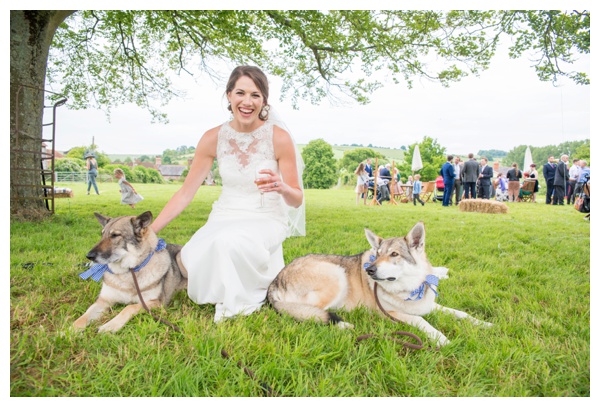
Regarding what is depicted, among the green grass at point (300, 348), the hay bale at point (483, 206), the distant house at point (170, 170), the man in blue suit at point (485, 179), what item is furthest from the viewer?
the man in blue suit at point (485, 179)

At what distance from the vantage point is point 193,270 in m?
3.28

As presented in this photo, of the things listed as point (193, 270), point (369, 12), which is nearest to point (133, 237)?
point (193, 270)

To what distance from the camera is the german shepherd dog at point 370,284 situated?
2.99 meters

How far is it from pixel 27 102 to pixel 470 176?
49.4ft

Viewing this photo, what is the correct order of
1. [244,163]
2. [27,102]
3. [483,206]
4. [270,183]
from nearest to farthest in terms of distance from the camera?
[270,183] → [244,163] → [27,102] → [483,206]

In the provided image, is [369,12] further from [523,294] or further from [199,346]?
[199,346]

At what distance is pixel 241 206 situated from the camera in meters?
3.81

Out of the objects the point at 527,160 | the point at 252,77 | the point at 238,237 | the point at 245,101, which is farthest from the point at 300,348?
the point at 527,160

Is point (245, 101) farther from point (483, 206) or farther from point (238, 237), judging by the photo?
point (483, 206)

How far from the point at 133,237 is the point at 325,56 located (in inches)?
247

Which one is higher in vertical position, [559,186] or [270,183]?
[559,186]

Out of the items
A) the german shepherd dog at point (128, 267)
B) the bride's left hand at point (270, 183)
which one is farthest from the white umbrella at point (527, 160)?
the german shepherd dog at point (128, 267)

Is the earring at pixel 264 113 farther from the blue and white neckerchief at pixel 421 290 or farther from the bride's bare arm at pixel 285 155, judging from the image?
the blue and white neckerchief at pixel 421 290

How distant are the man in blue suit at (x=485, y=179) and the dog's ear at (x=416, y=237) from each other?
15.0 metres
